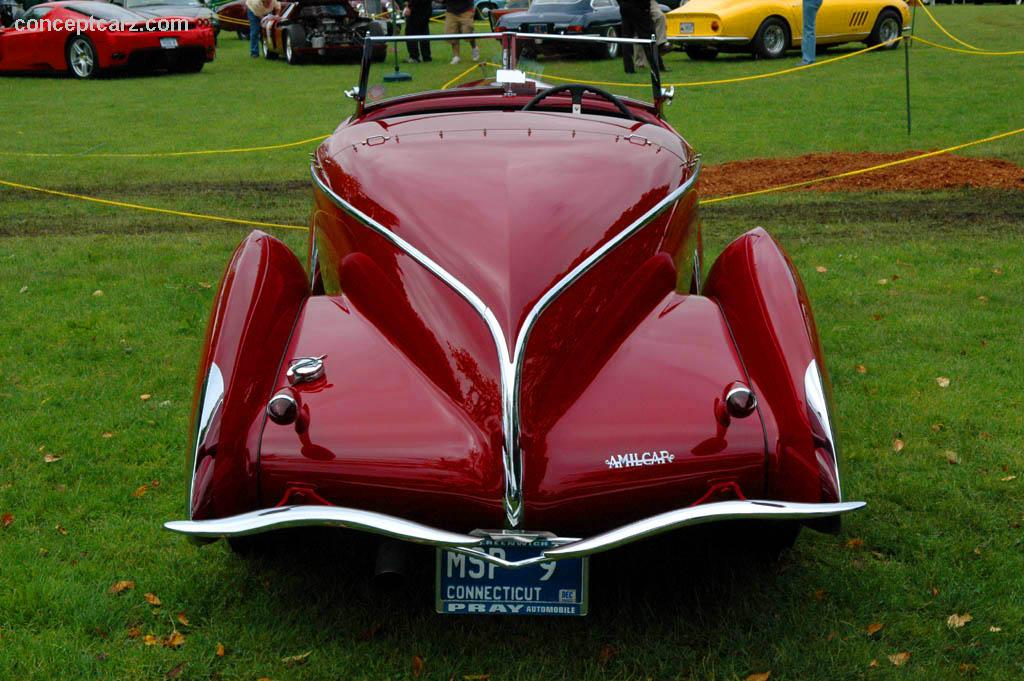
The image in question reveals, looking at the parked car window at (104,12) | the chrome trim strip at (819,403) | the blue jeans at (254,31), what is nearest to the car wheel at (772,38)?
the blue jeans at (254,31)

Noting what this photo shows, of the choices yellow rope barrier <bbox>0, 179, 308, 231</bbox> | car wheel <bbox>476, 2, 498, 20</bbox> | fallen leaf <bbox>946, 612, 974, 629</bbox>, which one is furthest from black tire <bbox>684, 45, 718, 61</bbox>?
fallen leaf <bbox>946, 612, 974, 629</bbox>

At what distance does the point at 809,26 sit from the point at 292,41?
9.28 metres

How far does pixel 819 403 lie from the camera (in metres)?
3.05

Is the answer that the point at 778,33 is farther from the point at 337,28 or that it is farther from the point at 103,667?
the point at 103,667

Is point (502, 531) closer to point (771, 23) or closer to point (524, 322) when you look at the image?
point (524, 322)

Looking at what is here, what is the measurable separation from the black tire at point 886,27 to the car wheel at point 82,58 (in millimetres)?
13399

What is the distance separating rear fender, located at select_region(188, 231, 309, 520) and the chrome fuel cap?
4.2 inches

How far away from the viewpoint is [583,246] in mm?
3361

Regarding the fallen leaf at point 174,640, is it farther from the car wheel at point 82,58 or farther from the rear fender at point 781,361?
the car wheel at point 82,58

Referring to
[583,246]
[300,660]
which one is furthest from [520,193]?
[300,660]

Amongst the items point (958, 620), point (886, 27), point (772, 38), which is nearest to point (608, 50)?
point (958, 620)

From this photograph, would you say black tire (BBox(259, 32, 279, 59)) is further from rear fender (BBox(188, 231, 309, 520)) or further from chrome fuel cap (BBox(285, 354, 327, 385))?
chrome fuel cap (BBox(285, 354, 327, 385))

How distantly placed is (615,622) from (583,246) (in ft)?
3.63

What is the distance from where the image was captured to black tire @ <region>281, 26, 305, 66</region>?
20.1 m
